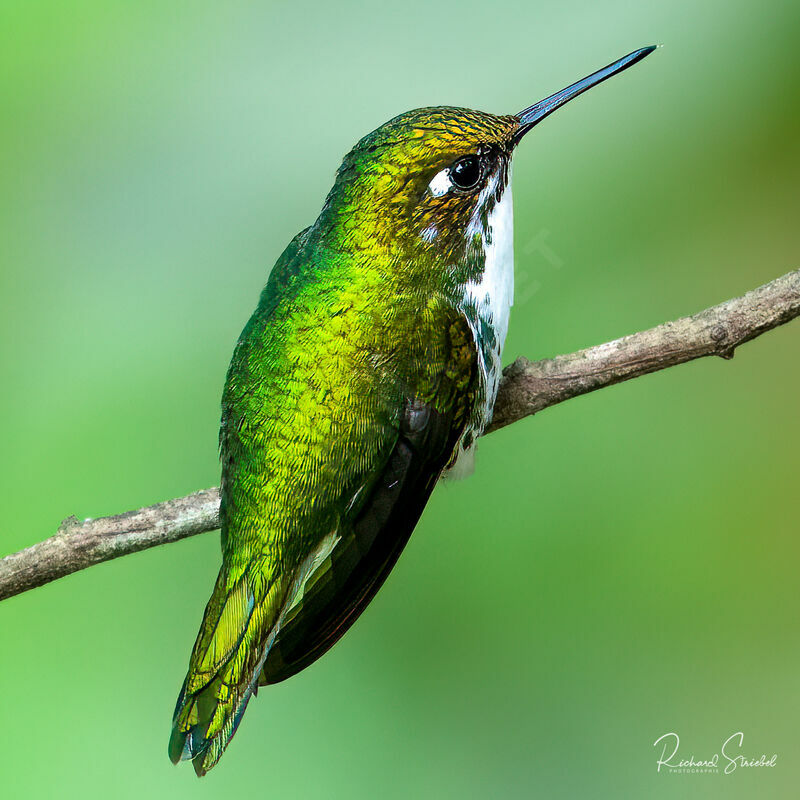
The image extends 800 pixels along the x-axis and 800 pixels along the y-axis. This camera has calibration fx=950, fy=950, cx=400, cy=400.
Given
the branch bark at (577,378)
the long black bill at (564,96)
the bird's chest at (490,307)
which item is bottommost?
the branch bark at (577,378)

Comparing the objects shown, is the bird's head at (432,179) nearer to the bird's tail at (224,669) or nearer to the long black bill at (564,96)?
the long black bill at (564,96)

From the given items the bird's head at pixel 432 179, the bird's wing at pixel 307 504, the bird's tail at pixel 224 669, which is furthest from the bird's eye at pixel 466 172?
the bird's tail at pixel 224 669

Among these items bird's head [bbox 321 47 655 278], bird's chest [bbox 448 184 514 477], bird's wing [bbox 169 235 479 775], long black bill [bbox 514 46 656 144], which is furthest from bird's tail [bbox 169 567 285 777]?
long black bill [bbox 514 46 656 144]

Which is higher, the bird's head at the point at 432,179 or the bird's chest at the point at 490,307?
the bird's head at the point at 432,179

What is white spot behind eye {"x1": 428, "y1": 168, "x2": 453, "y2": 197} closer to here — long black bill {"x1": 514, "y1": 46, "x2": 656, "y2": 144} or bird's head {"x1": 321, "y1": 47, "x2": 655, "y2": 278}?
bird's head {"x1": 321, "y1": 47, "x2": 655, "y2": 278}

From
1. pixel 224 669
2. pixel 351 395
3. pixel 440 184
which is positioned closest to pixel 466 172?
pixel 440 184

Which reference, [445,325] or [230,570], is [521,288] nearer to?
[445,325]

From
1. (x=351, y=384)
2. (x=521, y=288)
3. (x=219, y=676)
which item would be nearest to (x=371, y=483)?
(x=351, y=384)
